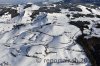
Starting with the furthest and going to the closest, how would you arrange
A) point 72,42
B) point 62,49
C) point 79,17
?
1. point 79,17
2. point 72,42
3. point 62,49

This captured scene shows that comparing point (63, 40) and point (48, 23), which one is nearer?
point (63, 40)

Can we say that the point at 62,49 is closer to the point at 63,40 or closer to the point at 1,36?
the point at 63,40

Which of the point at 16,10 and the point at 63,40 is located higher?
the point at 63,40

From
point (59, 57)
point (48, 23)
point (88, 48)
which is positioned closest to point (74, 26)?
point (48, 23)

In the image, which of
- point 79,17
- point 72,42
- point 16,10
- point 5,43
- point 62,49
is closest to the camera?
point 62,49

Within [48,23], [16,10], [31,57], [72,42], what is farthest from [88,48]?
[16,10]

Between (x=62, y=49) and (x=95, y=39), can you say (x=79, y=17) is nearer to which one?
(x=95, y=39)
